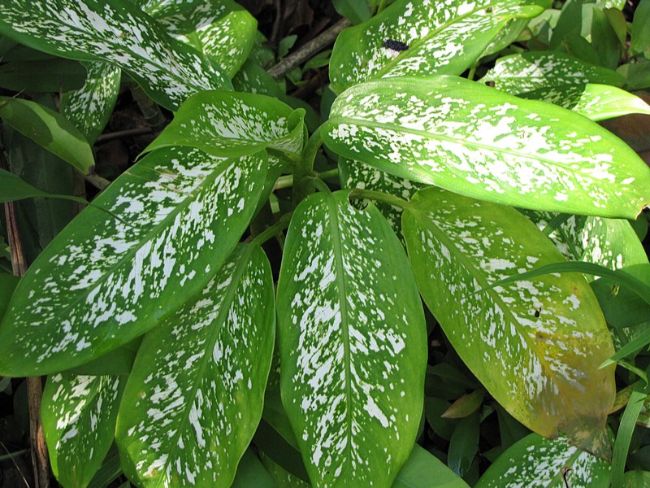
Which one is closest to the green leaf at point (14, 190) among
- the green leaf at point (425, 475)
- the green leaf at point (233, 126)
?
the green leaf at point (233, 126)

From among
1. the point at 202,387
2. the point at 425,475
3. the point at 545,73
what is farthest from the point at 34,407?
the point at 545,73

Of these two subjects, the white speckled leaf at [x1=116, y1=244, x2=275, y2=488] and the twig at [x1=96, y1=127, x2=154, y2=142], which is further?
the twig at [x1=96, y1=127, x2=154, y2=142]

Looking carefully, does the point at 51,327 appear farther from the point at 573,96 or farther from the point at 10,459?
the point at 573,96

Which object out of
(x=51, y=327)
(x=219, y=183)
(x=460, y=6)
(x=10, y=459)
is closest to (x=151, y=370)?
(x=51, y=327)

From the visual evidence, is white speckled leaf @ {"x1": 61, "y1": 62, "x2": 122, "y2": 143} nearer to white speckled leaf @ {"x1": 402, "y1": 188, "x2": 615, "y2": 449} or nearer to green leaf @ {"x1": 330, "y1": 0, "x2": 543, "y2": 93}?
green leaf @ {"x1": 330, "y1": 0, "x2": 543, "y2": 93}

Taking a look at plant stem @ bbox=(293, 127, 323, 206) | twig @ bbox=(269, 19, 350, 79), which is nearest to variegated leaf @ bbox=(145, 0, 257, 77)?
plant stem @ bbox=(293, 127, 323, 206)

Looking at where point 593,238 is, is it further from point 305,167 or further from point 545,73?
point 305,167
